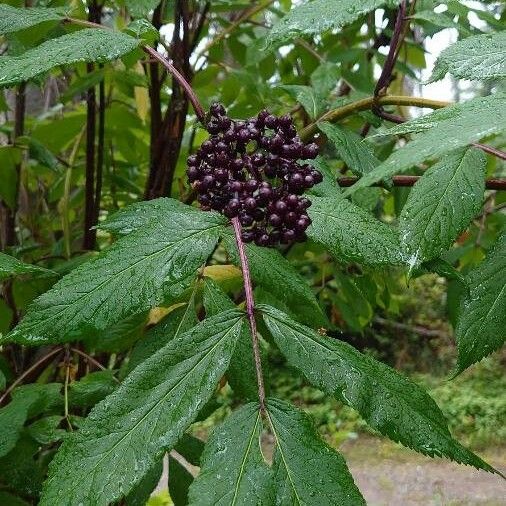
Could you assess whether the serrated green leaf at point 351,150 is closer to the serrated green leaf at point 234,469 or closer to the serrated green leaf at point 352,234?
the serrated green leaf at point 352,234

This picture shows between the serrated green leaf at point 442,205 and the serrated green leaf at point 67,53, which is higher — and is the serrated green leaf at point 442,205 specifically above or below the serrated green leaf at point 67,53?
below

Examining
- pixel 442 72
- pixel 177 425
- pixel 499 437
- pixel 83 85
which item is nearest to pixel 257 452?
pixel 177 425

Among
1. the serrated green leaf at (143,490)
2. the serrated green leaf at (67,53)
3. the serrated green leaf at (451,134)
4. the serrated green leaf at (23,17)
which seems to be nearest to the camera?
the serrated green leaf at (451,134)

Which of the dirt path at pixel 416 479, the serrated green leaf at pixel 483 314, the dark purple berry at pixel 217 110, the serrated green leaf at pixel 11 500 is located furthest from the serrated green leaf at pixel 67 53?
the dirt path at pixel 416 479

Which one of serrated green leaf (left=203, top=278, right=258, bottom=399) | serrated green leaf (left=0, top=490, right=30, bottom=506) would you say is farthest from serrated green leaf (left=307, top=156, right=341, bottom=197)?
serrated green leaf (left=0, top=490, right=30, bottom=506)

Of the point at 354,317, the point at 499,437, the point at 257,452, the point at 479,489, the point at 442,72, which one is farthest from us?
the point at 499,437

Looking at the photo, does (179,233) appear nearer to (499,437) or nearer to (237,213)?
(237,213)
